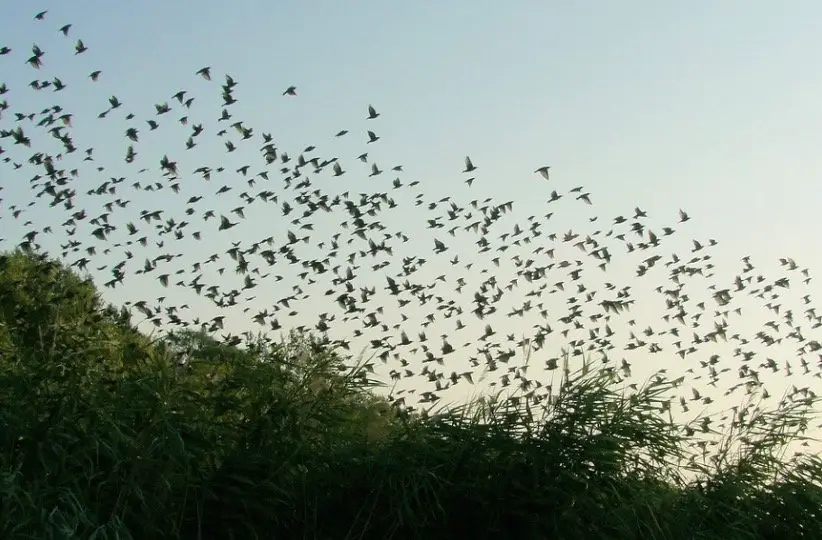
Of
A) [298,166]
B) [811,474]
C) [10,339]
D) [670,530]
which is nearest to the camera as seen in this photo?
[670,530]

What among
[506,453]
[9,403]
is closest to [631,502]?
[506,453]

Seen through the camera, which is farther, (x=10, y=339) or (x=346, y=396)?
(x=10, y=339)

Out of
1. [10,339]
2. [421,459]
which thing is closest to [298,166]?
[421,459]

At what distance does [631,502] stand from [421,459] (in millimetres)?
2471

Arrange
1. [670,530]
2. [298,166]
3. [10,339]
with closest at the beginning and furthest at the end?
[670,530] → [298,166] → [10,339]

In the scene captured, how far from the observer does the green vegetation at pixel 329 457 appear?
11820 millimetres

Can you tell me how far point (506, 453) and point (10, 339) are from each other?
1856 centimetres

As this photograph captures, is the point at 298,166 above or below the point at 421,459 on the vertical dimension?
above

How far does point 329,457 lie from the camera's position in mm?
12773

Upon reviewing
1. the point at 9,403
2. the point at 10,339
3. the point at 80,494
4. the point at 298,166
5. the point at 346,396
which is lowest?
the point at 80,494

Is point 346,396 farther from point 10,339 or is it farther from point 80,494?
point 10,339

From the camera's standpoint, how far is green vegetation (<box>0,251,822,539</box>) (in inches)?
465

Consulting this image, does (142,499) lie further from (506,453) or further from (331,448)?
(506,453)

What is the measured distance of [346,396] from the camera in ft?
43.0
